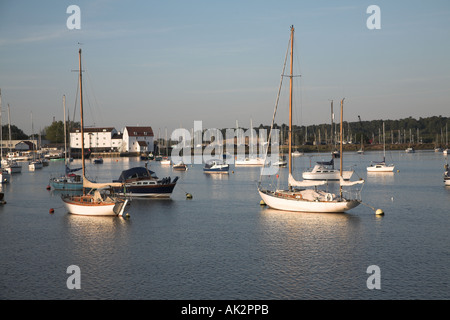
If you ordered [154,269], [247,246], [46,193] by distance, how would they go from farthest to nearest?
[46,193] → [247,246] → [154,269]

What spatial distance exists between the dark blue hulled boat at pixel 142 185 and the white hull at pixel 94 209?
11.6 meters

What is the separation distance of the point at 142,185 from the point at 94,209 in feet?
46.1

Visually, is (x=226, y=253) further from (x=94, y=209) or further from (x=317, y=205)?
(x=94, y=209)

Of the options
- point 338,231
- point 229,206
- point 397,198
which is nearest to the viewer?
point 338,231

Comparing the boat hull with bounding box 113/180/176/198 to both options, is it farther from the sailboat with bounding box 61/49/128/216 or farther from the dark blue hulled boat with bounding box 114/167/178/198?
the sailboat with bounding box 61/49/128/216

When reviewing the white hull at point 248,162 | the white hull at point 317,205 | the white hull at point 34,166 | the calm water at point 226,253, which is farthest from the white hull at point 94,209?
the white hull at point 248,162

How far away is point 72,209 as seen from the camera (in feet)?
156

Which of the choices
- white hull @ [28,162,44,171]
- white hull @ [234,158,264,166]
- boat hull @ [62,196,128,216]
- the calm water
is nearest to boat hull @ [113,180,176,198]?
the calm water

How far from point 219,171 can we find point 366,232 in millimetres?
73551

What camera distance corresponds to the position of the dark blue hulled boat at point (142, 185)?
59441 millimetres

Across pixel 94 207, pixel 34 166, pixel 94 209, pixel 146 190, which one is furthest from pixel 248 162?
pixel 94 207

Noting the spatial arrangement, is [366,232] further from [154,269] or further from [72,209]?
[72,209]
